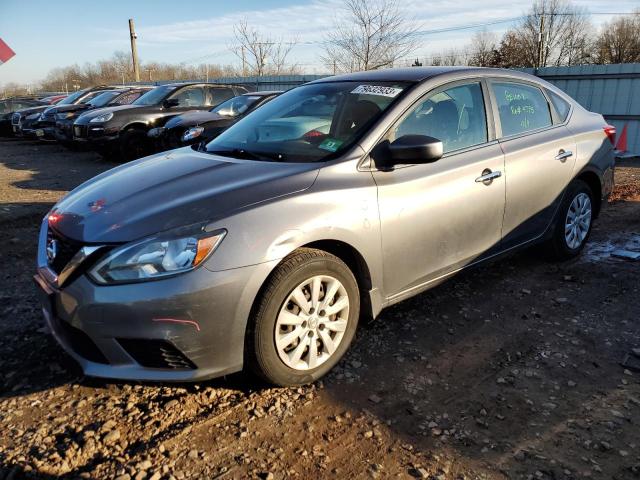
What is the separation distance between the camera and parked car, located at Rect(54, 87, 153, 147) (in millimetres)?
12750

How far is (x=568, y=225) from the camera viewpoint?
4.51 metres

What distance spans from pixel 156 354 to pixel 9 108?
68.6 ft

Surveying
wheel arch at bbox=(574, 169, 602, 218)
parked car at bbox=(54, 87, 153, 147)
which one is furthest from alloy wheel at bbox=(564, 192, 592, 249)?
parked car at bbox=(54, 87, 153, 147)

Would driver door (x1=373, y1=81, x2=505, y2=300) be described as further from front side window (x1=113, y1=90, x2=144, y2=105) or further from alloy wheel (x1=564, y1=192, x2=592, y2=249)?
front side window (x1=113, y1=90, x2=144, y2=105)

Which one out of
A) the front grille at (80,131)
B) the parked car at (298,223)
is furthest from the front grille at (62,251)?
the front grille at (80,131)

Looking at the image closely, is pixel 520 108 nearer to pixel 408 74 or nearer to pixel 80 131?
pixel 408 74

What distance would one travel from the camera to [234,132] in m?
3.92

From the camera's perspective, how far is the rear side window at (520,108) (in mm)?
3898

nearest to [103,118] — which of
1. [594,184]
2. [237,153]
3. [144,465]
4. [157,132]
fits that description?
[157,132]

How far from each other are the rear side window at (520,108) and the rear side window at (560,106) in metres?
0.13

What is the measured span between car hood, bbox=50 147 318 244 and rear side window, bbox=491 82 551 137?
1.81 metres

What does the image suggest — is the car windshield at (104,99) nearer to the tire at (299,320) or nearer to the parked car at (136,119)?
the parked car at (136,119)

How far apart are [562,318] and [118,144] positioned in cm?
985

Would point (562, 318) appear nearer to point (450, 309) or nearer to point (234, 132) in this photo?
point (450, 309)
